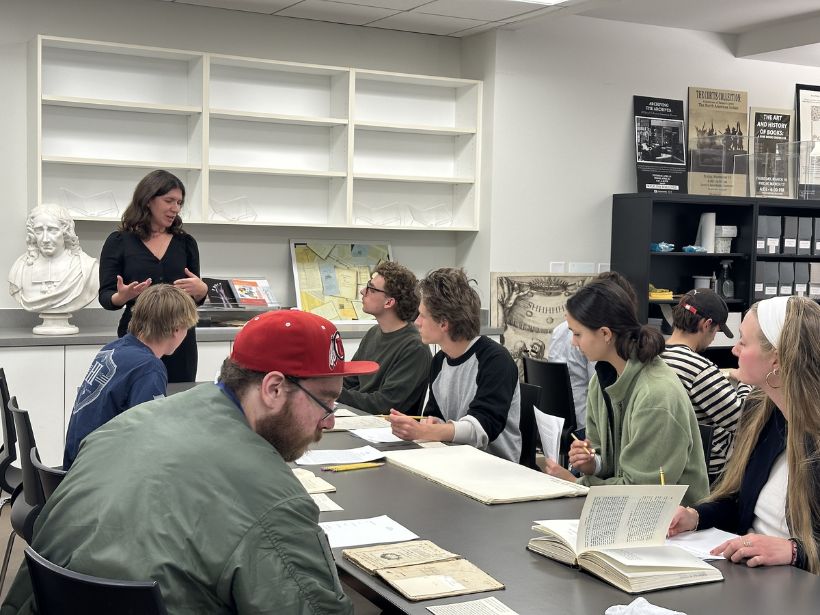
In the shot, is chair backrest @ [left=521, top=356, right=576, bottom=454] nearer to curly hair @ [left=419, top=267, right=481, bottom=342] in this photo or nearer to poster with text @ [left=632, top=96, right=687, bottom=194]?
curly hair @ [left=419, top=267, right=481, bottom=342]

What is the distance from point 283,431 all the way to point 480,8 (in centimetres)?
441

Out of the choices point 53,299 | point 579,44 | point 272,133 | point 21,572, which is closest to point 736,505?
point 21,572

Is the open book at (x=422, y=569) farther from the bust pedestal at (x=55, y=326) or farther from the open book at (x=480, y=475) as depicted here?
the bust pedestal at (x=55, y=326)

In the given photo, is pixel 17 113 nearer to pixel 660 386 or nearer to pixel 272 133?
pixel 272 133

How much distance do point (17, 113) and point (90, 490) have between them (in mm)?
4423

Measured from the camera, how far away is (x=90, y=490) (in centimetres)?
141

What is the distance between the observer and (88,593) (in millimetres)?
1305

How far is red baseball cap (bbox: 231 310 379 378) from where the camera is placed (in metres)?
1.57

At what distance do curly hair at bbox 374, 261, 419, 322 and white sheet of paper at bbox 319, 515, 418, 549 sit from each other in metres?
1.74

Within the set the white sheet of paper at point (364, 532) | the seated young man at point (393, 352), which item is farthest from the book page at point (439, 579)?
the seated young man at point (393, 352)

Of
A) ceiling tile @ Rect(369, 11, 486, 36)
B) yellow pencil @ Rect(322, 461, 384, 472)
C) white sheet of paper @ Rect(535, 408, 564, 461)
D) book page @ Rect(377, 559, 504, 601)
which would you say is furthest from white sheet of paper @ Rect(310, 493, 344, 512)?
ceiling tile @ Rect(369, 11, 486, 36)

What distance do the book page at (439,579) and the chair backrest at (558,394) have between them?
7.50ft

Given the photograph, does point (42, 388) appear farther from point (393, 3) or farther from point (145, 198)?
point (393, 3)

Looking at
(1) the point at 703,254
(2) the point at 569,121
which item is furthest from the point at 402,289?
(1) the point at 703,254
